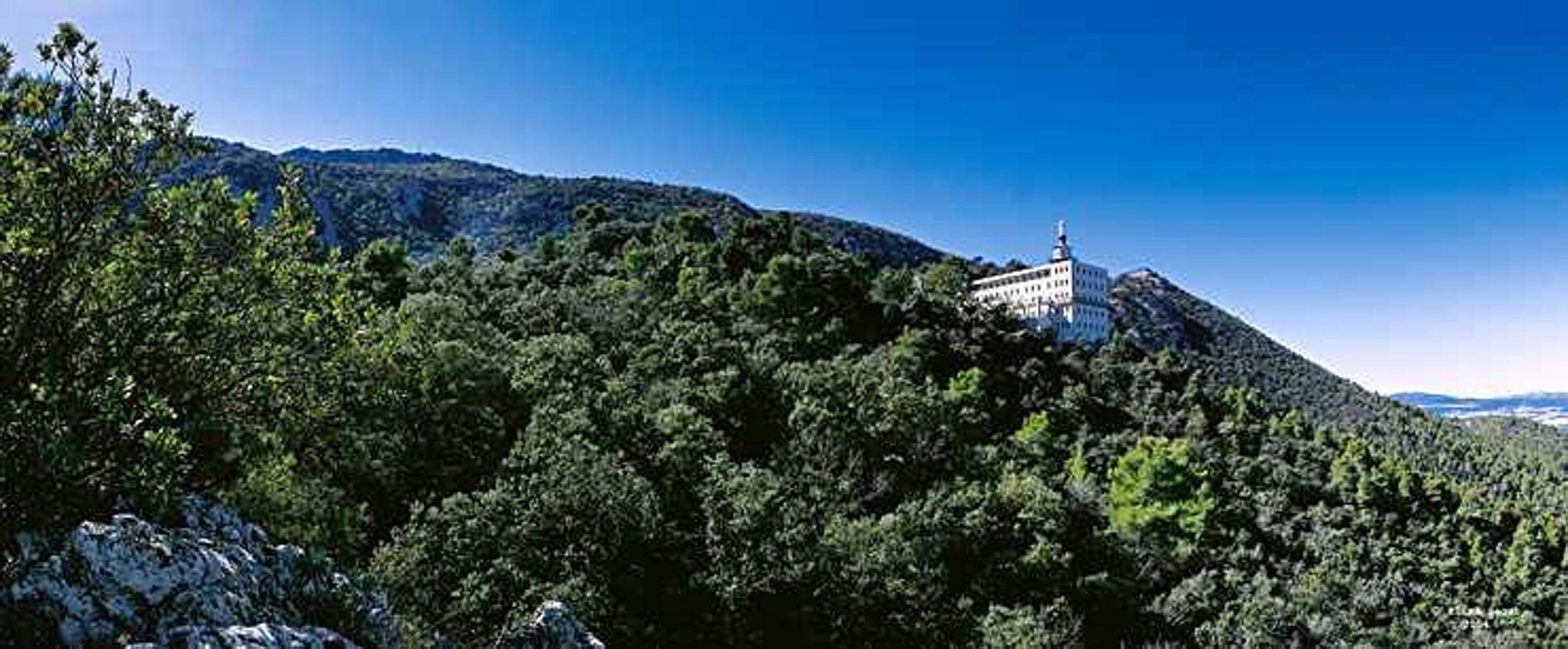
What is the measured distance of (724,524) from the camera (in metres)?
29.3

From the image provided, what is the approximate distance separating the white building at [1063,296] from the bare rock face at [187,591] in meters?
102

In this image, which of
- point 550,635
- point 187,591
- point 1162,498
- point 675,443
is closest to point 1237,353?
point 1162,498

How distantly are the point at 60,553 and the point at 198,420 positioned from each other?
102 inches

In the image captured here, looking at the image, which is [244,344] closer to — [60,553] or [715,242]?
[60,553]

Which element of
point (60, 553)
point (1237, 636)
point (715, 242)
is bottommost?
point (1237, 636)

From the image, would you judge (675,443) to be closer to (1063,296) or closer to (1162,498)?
(1162,498)

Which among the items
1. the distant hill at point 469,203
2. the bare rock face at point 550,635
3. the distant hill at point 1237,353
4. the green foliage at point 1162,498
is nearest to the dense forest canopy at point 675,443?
the green foliage at point 1162,498

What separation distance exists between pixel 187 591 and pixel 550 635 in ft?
18.9

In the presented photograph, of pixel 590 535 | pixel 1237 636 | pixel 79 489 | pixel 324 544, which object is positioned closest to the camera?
pixel 79 489

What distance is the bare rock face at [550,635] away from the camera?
50.8 feet

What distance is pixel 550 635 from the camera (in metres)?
15.6

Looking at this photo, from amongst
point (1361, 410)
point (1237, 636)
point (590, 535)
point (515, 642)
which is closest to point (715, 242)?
point (1237, 636)

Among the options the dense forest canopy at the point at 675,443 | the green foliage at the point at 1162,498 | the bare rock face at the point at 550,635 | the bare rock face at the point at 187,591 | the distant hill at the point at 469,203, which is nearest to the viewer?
the bare rock face at the point at 187,591

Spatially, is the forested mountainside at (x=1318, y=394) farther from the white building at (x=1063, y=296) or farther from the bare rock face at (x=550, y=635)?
the bare rock face at (x=550, y=635)
